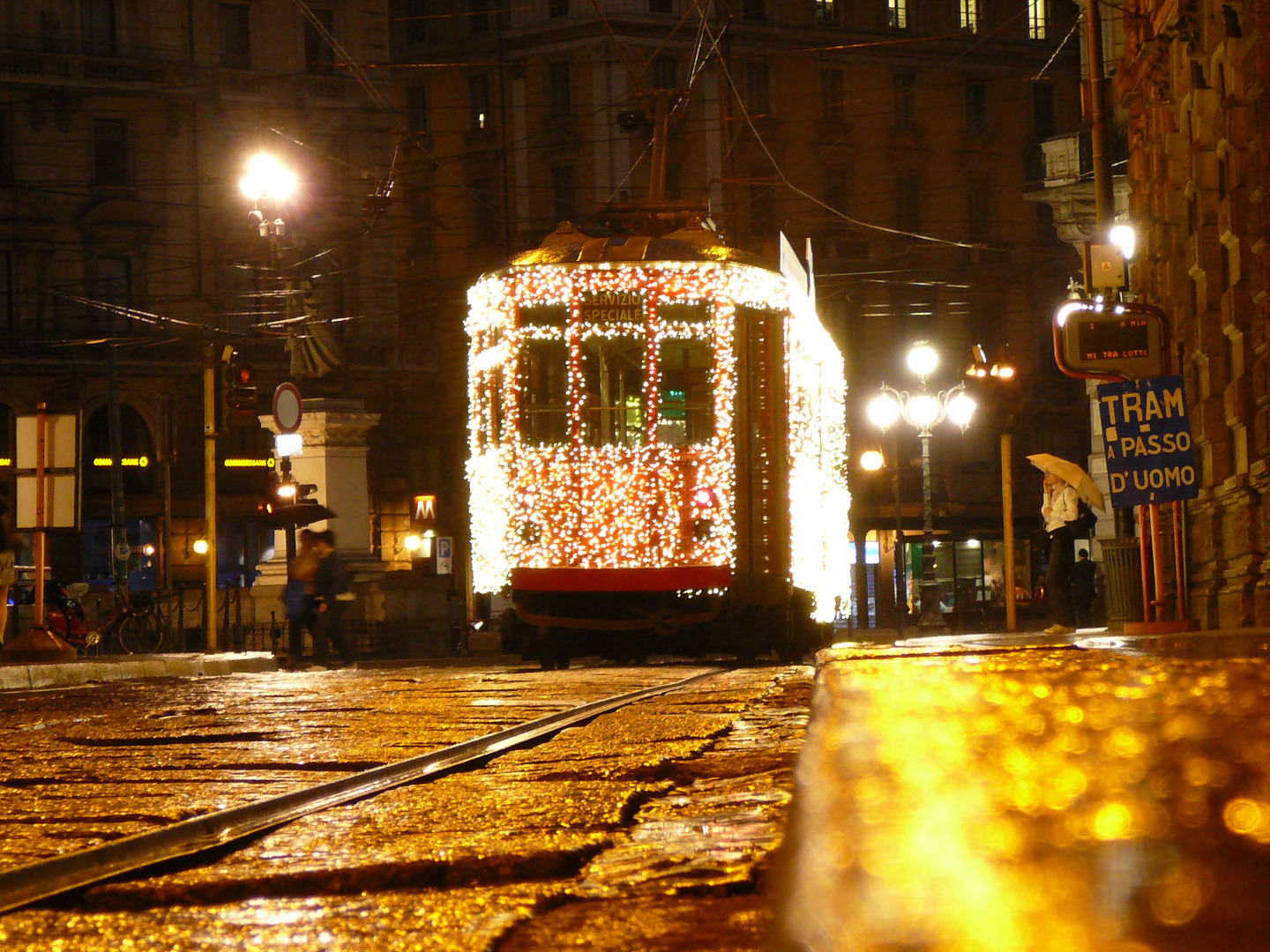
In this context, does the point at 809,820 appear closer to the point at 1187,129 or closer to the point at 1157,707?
the point at 1157,707

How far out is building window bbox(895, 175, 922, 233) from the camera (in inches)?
2324

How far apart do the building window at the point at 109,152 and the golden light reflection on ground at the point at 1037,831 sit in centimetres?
4973

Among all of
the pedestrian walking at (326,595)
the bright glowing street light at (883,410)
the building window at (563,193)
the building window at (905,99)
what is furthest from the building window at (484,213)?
the pedestrian walking at (326,595)

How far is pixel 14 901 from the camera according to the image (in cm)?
270

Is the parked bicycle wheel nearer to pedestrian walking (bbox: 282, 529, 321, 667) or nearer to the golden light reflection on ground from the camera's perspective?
pedestrian walking (bbox: 282, 529, 321, 667)

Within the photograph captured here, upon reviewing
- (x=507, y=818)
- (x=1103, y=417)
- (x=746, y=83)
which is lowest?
(x=507, y=818)

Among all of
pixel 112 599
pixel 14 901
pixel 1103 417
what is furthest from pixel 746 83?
pixel 14 901

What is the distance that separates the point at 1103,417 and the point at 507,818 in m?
10.9

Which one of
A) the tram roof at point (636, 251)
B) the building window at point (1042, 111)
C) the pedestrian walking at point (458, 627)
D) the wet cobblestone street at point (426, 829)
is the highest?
the building window at point (1042, 111)

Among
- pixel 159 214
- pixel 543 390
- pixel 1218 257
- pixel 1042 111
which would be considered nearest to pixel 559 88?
pixel 159 214

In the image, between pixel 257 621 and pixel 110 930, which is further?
pixel 257 621

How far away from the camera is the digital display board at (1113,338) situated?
1472cm

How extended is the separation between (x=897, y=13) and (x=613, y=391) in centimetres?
4675

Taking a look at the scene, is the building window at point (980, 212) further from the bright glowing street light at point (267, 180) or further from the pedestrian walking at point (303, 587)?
the pedestrian walking at point (303, 587)
